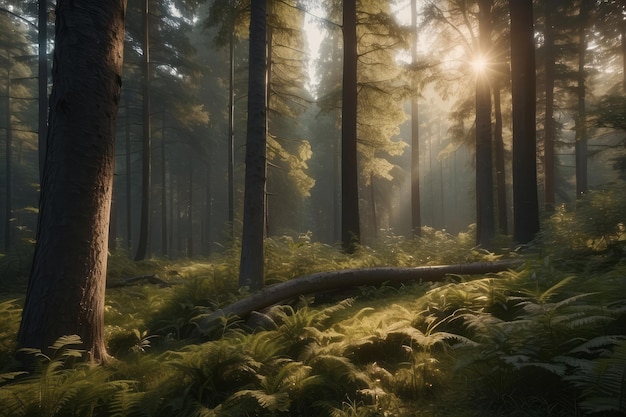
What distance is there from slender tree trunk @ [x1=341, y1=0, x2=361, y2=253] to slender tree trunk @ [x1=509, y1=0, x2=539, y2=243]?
4707 mm

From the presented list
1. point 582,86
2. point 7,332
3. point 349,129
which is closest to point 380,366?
point 7,332

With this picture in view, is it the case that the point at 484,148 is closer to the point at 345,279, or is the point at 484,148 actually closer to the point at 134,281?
the point at 345,279

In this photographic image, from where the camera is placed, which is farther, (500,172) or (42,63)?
(500,172)

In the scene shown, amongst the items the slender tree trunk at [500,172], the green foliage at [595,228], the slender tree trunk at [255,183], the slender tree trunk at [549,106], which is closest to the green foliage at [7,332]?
the slender tree trunk at [255,183]

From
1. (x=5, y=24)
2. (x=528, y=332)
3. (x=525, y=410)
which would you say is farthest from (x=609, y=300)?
(x=5, y=24)

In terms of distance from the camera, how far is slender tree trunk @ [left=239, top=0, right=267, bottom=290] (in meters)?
7.67

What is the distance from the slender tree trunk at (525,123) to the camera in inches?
413

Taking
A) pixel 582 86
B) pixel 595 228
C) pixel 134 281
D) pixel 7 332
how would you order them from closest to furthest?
pixel 7 332, pixel 595 228, pixel 134 281, pixel 582 86

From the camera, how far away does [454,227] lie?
56.8m

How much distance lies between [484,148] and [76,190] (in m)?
12.4

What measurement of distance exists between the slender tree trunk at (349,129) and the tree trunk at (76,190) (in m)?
8.33

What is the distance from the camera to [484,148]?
42.2ft

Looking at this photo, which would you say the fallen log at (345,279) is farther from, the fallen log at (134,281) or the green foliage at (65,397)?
the fallen log at (134,281)

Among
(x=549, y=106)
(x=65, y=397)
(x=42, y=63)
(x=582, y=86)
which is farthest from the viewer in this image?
(x=582, y=86)
